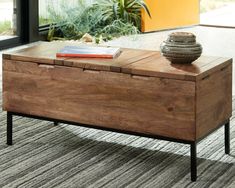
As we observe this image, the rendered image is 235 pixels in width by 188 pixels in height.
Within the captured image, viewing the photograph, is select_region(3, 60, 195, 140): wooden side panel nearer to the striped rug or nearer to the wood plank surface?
the wood plank surface

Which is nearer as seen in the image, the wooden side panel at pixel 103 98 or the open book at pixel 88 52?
the wooden side panel at pixel 103 98

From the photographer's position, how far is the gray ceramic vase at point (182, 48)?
2.97m

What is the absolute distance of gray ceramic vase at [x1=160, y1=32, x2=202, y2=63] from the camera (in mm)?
2969

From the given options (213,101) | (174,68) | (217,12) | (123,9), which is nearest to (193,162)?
(213,101)

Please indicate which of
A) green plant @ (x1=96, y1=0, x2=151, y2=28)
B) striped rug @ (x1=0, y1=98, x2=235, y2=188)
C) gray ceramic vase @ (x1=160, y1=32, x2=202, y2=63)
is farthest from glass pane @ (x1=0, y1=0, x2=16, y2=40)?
gray ceramic vase @ (x1=160, y1=32, x2=202, y2=63)

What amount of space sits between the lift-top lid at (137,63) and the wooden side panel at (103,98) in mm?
28

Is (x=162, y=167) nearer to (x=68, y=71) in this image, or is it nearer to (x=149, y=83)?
(x=149, y=83)

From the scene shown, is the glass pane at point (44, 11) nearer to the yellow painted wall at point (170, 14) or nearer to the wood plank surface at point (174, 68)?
the yellow painted wall at point (170, 14)

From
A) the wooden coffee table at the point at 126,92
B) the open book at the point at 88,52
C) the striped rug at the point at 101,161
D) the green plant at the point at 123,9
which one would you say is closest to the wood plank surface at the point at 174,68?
the wooden coffee table at the point at 126,92

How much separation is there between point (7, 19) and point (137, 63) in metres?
3.05

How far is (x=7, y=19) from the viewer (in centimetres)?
587

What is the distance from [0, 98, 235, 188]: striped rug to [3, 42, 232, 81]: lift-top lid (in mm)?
431

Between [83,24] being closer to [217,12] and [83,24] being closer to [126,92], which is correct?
[217,12]

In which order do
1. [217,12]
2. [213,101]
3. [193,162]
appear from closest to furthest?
[193,162] → [213,101] → [217,12]
